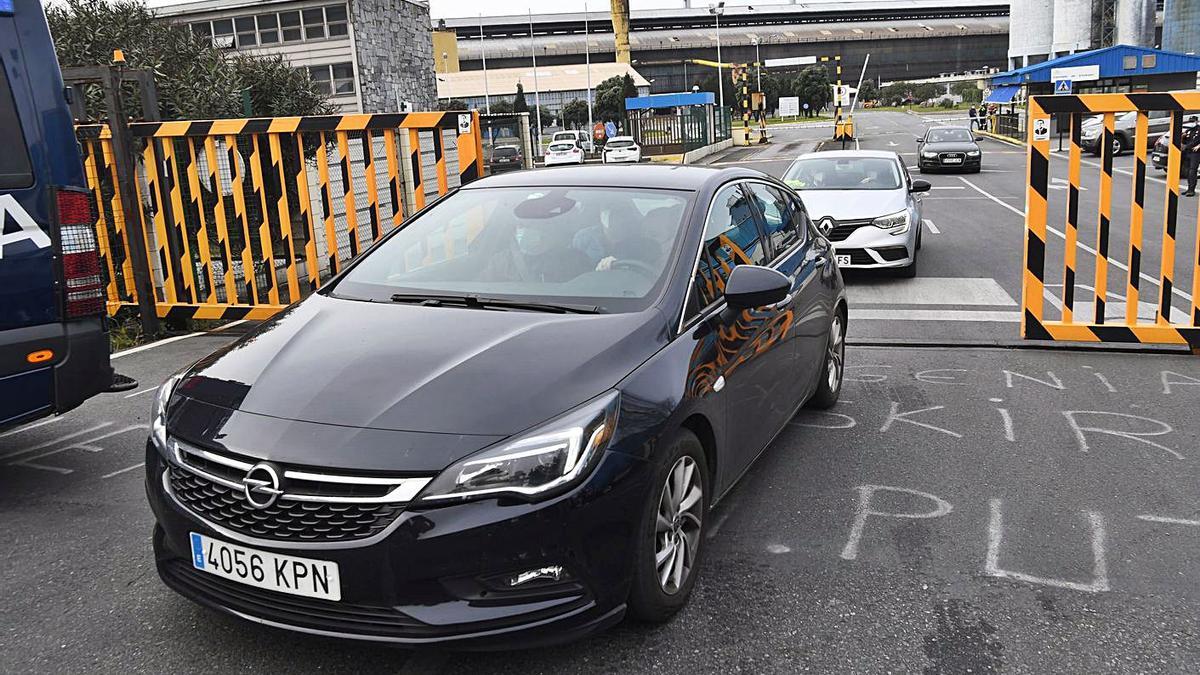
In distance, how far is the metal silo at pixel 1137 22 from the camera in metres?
71.2

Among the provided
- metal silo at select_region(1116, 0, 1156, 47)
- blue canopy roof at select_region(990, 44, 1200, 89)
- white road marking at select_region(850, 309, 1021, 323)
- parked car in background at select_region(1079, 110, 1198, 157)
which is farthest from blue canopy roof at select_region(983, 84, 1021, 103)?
white road marking at select_region(850, 309, 1021, 323)

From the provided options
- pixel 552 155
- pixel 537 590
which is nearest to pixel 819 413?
pixel 537 590

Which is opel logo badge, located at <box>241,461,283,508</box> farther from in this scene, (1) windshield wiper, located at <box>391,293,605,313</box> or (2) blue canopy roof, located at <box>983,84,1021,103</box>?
(2) blue canopy roof, located at <box>983,84,1021,103</box>

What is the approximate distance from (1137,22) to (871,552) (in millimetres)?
81596

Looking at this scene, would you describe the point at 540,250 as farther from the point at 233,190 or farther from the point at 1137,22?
the point at 1137,22

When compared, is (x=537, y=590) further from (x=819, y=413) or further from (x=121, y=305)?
(x=121, y=305)

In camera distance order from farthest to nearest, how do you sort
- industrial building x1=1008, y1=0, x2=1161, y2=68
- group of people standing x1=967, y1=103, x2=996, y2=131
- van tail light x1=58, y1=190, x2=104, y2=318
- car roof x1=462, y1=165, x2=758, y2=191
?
industrial building x1=1008, y1=0, x2=1161, y2=68, group of people standing x1=967, y1=103, x2=996, y2=131, van tail light x1=58, y1=190, x2=104, y2=318, car roof x1=462, y1=165, x2=758, y2=191

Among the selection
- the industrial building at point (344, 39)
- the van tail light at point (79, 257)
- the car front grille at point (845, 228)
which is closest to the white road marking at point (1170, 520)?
the van tail light at point (79, 257)

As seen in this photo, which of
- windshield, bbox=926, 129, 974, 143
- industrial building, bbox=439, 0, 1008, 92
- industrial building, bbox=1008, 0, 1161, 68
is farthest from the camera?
industrial building, bbox=439, 0, 1008, 92

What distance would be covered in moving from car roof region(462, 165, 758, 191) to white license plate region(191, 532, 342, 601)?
241cm

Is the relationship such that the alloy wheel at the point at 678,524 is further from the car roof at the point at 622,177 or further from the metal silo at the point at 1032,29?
the metal silo at the point at 1032,29

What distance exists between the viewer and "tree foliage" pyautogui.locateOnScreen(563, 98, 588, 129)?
319 feet

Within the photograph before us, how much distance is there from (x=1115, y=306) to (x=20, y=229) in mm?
9268

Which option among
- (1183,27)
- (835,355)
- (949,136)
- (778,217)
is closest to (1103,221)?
(835,355)
